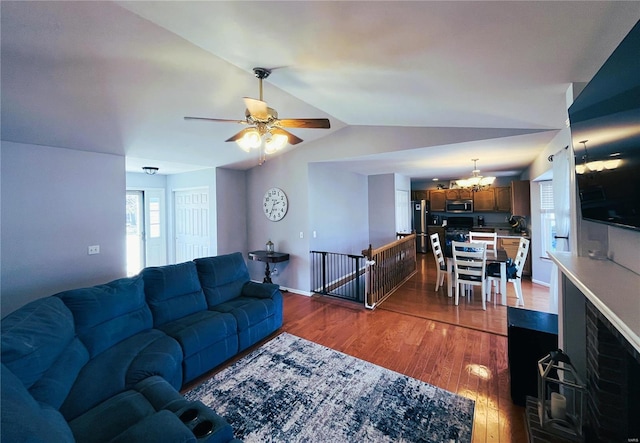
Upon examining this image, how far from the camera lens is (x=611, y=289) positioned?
1.18m

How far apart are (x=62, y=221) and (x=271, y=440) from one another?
12.3 feet

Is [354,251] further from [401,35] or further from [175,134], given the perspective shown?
[401,35]

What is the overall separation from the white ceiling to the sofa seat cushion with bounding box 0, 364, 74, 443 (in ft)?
6.62

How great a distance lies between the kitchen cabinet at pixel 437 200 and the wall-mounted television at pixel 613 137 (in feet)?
22.5

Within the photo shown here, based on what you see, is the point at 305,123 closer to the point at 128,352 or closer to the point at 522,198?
the point at 128,352

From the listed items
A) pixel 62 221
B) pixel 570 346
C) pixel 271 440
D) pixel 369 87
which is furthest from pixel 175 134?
pixel 570 346

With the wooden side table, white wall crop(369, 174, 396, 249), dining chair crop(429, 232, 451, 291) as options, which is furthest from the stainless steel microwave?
the wooden side table

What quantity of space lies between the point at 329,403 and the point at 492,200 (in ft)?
24.0

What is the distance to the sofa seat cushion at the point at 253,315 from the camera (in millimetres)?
2824

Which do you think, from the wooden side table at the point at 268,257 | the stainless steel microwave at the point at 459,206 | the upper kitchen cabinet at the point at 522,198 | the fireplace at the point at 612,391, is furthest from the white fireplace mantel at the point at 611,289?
the stainless steel microwave at the point at 459,206

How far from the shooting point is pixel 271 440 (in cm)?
177

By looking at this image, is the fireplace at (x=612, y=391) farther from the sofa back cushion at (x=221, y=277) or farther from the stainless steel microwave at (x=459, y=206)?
the stainless steel microwave at (x=459, y=206)

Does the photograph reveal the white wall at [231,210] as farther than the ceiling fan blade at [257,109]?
Yes

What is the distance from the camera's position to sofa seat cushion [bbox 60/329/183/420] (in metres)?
1.61
